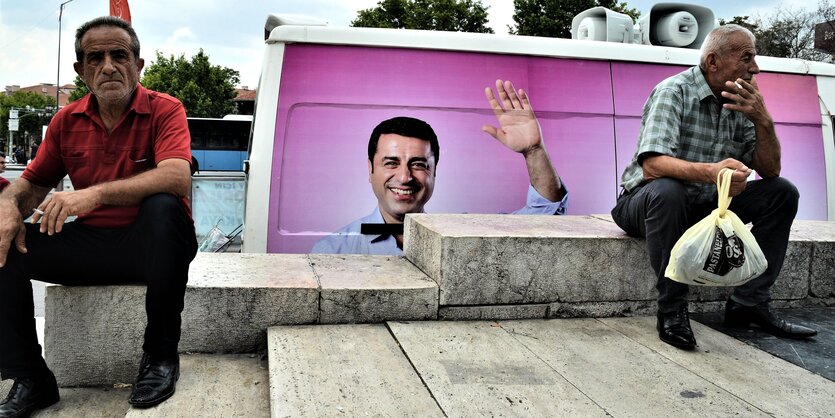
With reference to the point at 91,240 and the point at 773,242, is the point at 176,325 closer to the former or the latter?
the point at 91,240

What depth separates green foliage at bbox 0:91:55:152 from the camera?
247 ft

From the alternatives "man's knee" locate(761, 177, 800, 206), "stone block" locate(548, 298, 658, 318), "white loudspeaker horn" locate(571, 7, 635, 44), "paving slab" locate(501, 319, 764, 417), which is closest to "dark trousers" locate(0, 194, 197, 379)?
"paving slab" locate(501, 319, 764, 417)

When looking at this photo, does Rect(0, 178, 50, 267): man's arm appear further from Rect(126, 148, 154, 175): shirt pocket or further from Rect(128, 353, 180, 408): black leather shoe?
Rect(128, 353, 180, 408): black leather shoe

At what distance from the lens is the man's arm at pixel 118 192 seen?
97.6 inches

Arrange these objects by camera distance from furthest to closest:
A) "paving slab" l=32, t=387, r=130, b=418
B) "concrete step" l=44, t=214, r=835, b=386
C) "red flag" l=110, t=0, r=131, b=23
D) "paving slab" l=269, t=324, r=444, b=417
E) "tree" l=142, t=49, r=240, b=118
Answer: "tree" l=142, t=49, r=240, b=118
"red flag" l=110, t=0, r=131, b=23
"concrete step" l=44, t=214, r=835, b=386
"paving slab" l=32, t=387, r=130, b=418
"paving slab" l=269, t=324, r=444, b=417

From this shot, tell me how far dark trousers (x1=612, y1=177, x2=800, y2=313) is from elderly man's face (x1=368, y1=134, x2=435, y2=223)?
1454mm

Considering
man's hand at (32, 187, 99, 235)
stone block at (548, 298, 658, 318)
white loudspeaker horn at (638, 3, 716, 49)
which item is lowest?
stone block at (548, 298, 658, 318)

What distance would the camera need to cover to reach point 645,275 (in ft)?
12.1

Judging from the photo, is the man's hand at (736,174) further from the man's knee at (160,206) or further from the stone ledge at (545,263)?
the man's knee at (160,206)

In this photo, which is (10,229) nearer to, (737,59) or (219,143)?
(737,59)

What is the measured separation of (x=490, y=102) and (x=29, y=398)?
3.39 metres

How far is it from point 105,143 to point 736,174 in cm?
274

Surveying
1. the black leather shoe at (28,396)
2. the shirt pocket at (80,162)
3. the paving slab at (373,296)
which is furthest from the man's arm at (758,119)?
the black leather shoe at (28,396)

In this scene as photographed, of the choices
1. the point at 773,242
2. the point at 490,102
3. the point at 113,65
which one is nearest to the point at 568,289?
the point at 773,242
